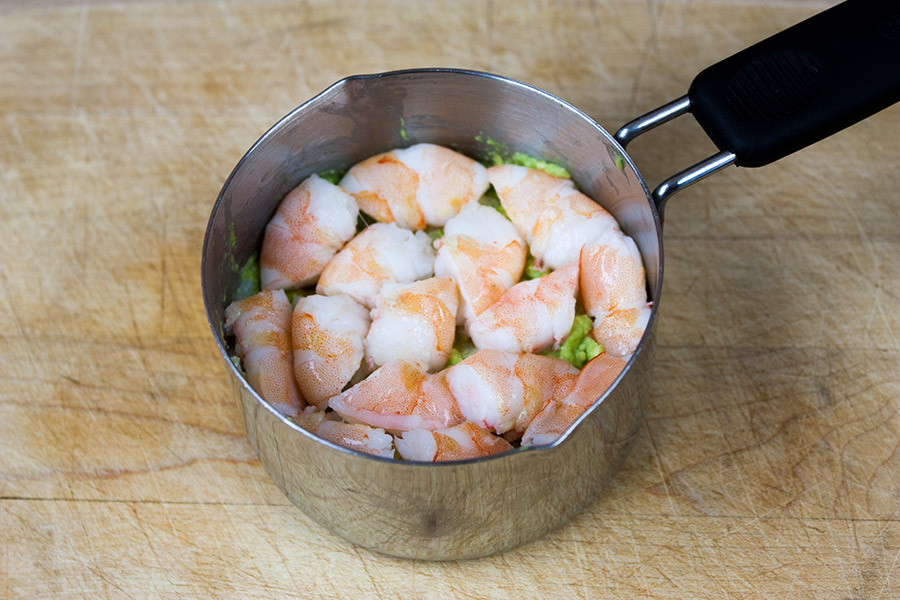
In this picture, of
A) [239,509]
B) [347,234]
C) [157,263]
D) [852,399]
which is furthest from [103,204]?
[852,399]

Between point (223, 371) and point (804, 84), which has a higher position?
point (804, 84)

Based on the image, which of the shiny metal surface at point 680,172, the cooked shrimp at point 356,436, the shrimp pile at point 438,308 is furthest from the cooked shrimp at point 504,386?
the shiny metal surface at point 680,172

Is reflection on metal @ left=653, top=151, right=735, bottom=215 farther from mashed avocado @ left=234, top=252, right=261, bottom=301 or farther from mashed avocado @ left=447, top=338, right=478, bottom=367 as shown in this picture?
mashed avocado @ left=234, top=252, right=261, bottom=301

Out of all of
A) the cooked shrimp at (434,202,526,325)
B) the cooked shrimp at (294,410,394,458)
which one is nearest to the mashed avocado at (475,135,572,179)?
the cooked shrimp at (434,202,526,325)

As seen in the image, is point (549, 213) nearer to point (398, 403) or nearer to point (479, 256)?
point (479, 256)

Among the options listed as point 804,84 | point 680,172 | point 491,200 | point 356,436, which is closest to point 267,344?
point 356,436
